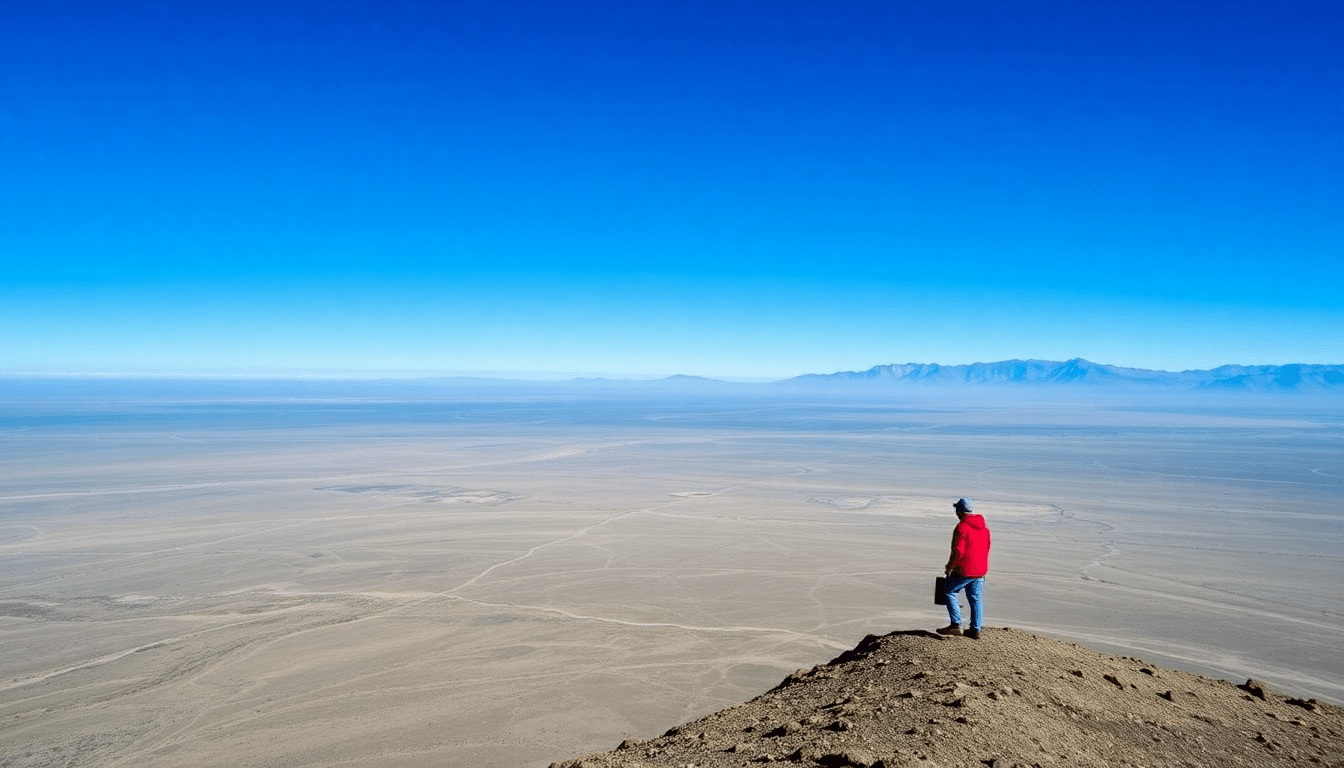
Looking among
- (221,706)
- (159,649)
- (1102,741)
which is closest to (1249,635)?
(1102,741)

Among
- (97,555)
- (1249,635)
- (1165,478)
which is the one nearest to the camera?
(1249,635)

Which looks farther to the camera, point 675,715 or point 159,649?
point 159,649

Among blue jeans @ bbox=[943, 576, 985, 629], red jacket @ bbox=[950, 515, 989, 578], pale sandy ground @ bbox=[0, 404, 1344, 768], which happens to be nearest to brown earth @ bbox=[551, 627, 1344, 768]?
blue jeans @ bbox=[943, 576, 985, 629]

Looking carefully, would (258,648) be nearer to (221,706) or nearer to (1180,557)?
(221,706)

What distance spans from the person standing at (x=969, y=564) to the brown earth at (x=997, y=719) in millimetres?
296

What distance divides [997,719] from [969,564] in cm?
231

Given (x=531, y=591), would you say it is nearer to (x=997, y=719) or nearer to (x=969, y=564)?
(x=969, y=564)

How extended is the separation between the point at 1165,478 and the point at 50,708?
1881 inches

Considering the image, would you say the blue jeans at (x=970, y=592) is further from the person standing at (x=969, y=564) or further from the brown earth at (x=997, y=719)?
the brown earth at (x=997, y=719)

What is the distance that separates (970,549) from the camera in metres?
8.56

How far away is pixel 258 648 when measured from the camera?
49.5 feet

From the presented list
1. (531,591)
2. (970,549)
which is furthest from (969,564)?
(531,591)

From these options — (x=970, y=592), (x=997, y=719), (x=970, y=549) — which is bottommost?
(x=997, y=719)

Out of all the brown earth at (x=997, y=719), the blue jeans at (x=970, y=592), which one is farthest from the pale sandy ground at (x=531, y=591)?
the blue jeans at (x=970, y=592)
